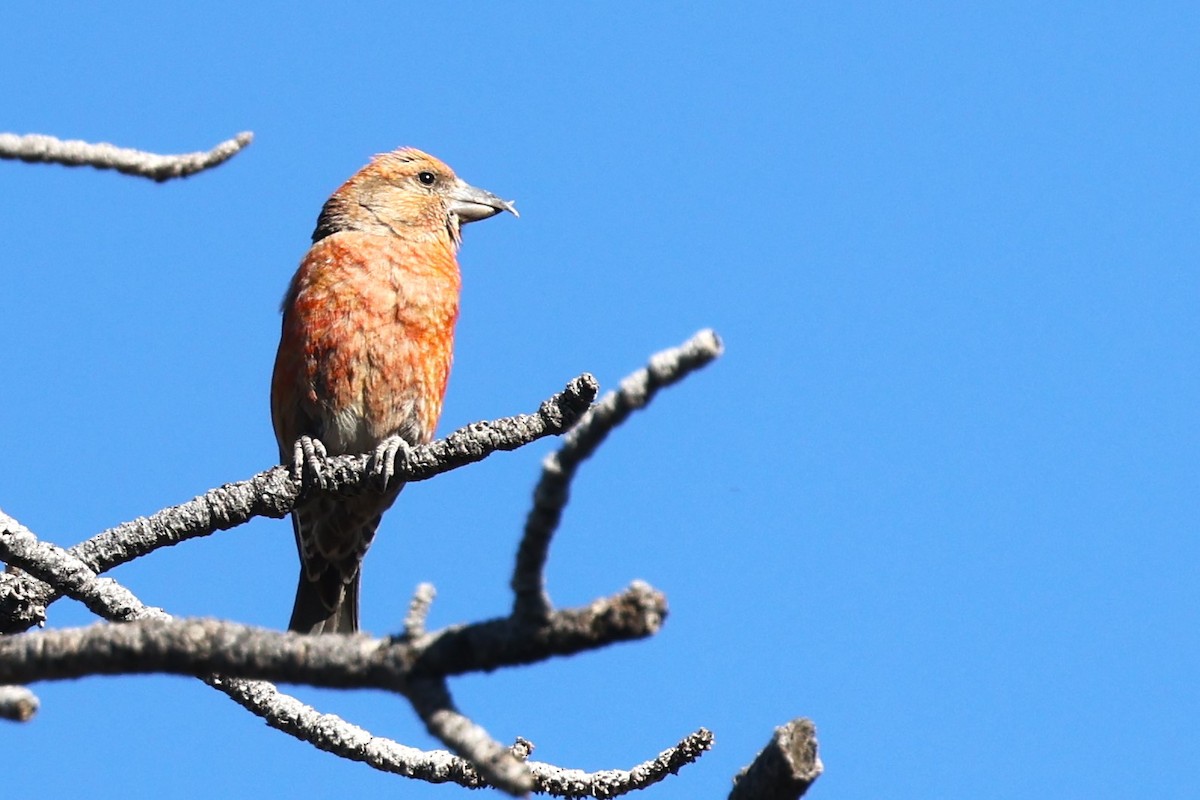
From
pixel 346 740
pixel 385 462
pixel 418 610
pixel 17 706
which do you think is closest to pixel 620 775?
pixel 346 740

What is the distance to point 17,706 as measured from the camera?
175 centimetres

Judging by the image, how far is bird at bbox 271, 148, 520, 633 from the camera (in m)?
6.09

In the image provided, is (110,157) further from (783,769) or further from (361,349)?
(361,349)

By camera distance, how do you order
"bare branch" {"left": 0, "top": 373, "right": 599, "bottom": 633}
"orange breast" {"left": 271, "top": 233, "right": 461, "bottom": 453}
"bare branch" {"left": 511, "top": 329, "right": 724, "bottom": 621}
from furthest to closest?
"orange breast" {"left": 271, "top": 233, "right": 461, "bottom": 453}
"bare branch" {"left": 0, "top": 373, "right": 599, "bottom": 633}
"bare branch" {"left": 511, "top": 329, "right": 724, "bottom": 621}

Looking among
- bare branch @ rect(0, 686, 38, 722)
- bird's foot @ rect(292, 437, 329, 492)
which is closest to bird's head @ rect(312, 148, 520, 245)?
bird's foot @ rect(292, 437, 329, 492)

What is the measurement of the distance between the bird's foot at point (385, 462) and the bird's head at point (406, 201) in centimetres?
157

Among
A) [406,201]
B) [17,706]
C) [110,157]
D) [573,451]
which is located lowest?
[17,706]

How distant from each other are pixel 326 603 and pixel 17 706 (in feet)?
15.8

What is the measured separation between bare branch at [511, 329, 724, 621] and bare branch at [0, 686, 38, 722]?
0.59 meters

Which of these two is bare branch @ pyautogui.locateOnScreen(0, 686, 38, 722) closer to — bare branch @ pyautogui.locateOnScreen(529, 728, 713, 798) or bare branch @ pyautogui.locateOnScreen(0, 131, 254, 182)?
bare branch @ pyautogui.locateOnScreen(0, 131, 254, 182)

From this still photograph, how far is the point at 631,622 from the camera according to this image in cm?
167

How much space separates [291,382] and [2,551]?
2.49 m

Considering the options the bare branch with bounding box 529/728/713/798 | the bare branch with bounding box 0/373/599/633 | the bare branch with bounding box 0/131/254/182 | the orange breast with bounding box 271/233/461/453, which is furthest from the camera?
the orange breast with bounding box 271/233/461/453

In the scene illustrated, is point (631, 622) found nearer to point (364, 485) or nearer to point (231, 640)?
point (231, 640)
